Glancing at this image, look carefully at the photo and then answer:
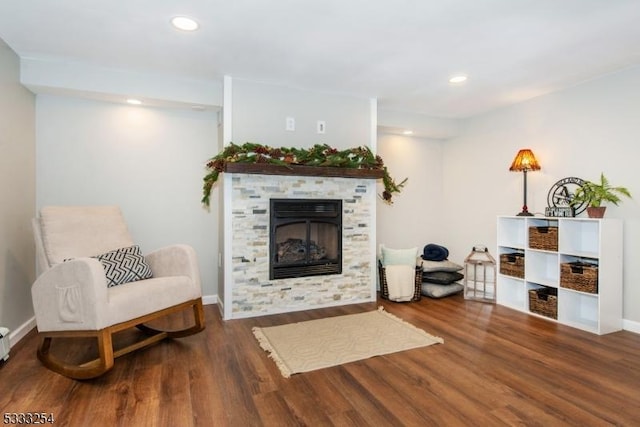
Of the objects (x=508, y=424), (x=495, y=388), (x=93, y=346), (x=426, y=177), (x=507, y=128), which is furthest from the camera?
(x=426, y=177)

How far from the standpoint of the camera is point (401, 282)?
364 centimetres

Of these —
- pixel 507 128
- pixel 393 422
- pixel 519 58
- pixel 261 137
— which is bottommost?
pixel 393 422

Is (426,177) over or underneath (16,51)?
underneath

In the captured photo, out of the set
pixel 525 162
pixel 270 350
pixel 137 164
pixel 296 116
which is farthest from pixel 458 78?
pixel 137 164

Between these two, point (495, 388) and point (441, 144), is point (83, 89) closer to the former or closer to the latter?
point (495, 388)

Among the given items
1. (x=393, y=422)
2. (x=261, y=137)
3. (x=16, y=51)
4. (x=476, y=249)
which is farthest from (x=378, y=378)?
(x=16, y=51)

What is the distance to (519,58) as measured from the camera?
2672 millimetres

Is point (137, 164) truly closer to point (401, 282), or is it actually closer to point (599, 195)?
point (401, 282)

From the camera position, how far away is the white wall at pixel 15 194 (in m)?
2.46

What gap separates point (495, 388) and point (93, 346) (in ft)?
8.85

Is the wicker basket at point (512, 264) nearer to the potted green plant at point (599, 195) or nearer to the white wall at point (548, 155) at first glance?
the white wall at point (548, 155)

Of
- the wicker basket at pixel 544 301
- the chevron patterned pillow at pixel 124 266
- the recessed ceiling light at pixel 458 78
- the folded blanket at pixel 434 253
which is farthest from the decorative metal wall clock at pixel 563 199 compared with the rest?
the chevron patterned pillow at pixel 124 266

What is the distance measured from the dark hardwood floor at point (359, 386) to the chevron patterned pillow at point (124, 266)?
1.72ft

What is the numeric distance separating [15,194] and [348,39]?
2.74 meters
